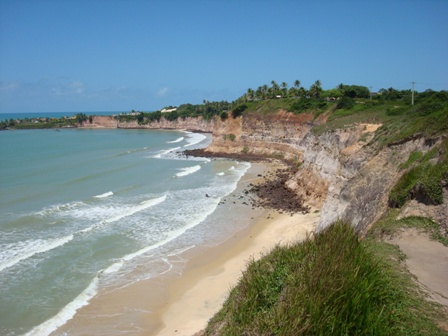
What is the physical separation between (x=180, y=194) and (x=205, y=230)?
9.49 meters

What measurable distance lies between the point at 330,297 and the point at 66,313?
443 inches

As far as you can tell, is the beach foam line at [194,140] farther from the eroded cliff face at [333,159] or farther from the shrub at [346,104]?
the shrub at [346,104]

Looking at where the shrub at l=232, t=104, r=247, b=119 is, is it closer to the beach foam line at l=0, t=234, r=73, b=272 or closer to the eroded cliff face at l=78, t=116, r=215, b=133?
the beach foam line at l=0, t=234, r=73, b=272

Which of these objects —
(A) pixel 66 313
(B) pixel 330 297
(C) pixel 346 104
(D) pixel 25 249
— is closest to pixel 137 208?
(D) pixel 25 249

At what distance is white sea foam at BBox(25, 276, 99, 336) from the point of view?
39.9ft

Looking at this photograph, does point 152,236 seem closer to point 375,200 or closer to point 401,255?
point 375,200

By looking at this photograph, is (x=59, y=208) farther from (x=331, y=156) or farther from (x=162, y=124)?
(x=162, y=124)

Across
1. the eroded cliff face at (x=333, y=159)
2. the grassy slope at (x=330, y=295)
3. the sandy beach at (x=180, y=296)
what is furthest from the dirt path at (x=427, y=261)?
the sandy beach at (x=180, y=296)

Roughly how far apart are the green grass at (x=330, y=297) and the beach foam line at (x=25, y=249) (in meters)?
13.9

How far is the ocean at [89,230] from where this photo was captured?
14.4m

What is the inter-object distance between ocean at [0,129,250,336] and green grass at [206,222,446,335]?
9.11 m

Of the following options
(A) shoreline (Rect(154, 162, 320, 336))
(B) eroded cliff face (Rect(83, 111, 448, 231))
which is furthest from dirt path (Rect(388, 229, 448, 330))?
(A) shoreline (Rect(154, 162, 320, 336))

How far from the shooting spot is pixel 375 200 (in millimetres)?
14188

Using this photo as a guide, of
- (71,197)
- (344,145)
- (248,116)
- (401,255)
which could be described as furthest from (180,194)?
(248,116)
